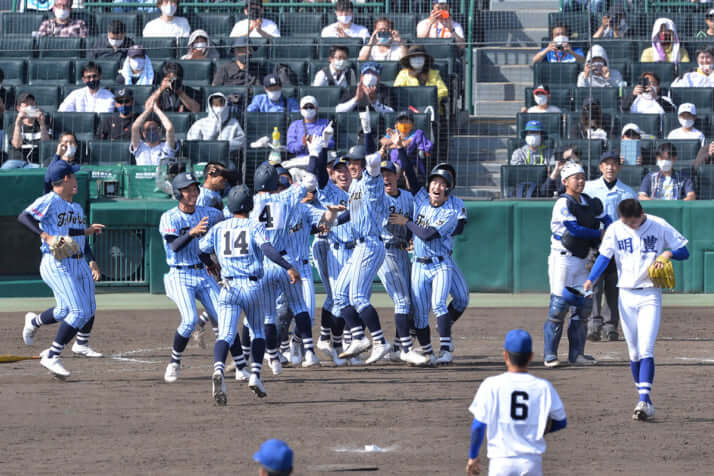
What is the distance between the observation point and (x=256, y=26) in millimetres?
19812

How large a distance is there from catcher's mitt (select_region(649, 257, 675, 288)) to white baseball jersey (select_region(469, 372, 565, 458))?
133 inches

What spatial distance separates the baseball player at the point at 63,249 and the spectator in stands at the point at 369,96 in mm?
6910

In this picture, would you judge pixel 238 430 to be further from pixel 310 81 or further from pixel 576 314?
pixel 310 81

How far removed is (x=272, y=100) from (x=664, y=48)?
643cm

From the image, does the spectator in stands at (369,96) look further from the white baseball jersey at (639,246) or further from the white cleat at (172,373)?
the white baseball jersey at (639,246)

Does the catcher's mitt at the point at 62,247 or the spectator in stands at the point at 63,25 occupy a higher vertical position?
the spectator in stands at the point at 63,25

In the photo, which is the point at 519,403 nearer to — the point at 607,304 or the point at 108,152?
the point at 607,304

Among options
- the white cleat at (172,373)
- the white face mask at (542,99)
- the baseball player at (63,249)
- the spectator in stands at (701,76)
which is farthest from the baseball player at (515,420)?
the spectator in stands at (701,76)

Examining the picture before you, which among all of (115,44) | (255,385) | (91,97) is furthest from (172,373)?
(115,44)

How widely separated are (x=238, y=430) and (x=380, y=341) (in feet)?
10.7

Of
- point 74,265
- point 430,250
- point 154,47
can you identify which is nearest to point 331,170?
point 430,250

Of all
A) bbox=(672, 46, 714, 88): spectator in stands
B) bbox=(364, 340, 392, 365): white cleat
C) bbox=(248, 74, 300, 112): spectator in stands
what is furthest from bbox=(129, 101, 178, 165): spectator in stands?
Answer: bbox=(672, 46, 714, 88): spectator in stands

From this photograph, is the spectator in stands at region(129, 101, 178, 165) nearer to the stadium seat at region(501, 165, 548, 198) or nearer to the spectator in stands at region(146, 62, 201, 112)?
the spectator in stands at region(146, 62, 201, 112)

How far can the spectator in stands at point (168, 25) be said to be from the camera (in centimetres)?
2014
